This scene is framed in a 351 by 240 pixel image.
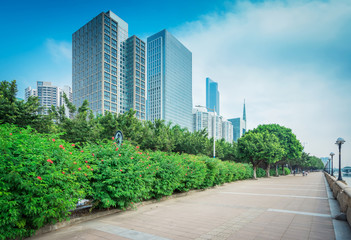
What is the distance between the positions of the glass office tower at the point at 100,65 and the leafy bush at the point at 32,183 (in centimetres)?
10744

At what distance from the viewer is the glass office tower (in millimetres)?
111250

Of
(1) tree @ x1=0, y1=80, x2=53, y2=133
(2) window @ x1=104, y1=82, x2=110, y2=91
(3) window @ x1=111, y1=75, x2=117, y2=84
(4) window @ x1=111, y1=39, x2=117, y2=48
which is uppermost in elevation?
(4) window @ x1=111, y1=39, x2=117, y2=48

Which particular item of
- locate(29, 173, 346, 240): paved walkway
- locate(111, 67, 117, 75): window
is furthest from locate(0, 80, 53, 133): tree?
locate(111, 67, 117, 75): window

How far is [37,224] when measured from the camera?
4.05 m

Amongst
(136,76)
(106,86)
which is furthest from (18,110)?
(136,76)

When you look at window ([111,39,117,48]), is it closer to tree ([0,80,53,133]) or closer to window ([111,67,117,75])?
window ([111,67,117,75])

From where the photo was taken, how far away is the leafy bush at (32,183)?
3.63 m

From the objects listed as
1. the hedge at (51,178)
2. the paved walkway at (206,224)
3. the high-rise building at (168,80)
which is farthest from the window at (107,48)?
the paved walkway at (206,224)

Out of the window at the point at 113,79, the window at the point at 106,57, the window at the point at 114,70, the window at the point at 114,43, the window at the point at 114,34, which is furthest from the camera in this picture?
the window at the point at 114,34

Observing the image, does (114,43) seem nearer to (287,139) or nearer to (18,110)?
(287,139)

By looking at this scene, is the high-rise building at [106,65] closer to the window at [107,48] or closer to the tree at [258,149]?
the window at [107,48]

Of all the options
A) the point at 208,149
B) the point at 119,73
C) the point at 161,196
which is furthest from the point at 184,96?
the point at 161,196

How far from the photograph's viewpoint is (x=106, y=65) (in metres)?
116

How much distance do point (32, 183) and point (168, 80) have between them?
155088mm
